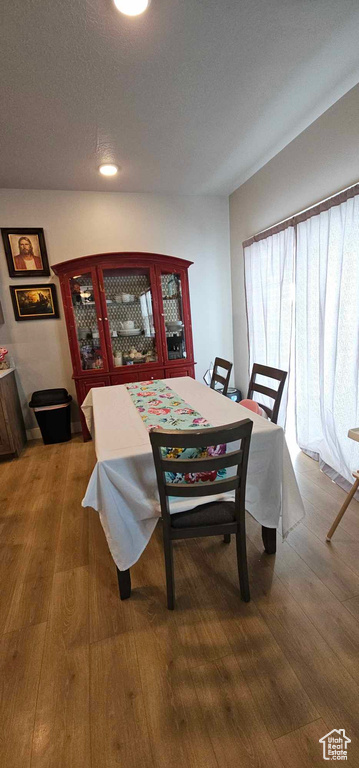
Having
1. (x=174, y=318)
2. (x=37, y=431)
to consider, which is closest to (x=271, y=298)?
(x=174, y=318)

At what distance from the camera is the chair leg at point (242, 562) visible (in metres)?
1.37

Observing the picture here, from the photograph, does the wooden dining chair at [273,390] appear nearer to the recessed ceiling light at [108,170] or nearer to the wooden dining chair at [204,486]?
the wooden dining chair at [204,486]

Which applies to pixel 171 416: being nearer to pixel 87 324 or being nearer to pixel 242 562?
pixel 242 562

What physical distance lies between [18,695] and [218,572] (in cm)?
93

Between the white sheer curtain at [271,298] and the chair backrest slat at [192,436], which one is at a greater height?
the white sheer curtain at [271,298]

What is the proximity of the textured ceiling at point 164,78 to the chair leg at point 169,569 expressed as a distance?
2247 mm

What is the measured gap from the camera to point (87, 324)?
3.35 m

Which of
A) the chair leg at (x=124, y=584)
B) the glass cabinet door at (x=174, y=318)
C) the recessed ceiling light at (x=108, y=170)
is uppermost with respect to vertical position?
the recessed ceiling light at (x=108, y=170)

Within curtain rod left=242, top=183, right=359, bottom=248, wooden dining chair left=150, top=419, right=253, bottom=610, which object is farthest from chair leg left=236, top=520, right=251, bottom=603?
curtain rod left=242, top=183, right=359, bottom=248

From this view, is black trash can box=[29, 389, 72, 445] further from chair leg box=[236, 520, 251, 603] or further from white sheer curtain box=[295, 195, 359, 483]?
chair leg box=[236, 520, 251, 603]

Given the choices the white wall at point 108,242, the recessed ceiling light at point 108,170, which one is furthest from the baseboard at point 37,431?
the recessed ceiling light at point 108,170

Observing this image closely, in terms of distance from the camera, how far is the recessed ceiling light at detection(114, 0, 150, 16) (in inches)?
50.9

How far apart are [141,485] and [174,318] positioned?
2521 mm

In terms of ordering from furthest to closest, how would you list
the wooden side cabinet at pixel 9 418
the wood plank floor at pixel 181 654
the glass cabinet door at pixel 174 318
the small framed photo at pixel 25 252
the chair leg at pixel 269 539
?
the glass cabinet door at pixel 174 318
the small framed photo at pixel 25 252
the wooden side cabinet at pixel 9 418
the chair leg at pixel 269 539
the wood plank floor at pixel 181 654
